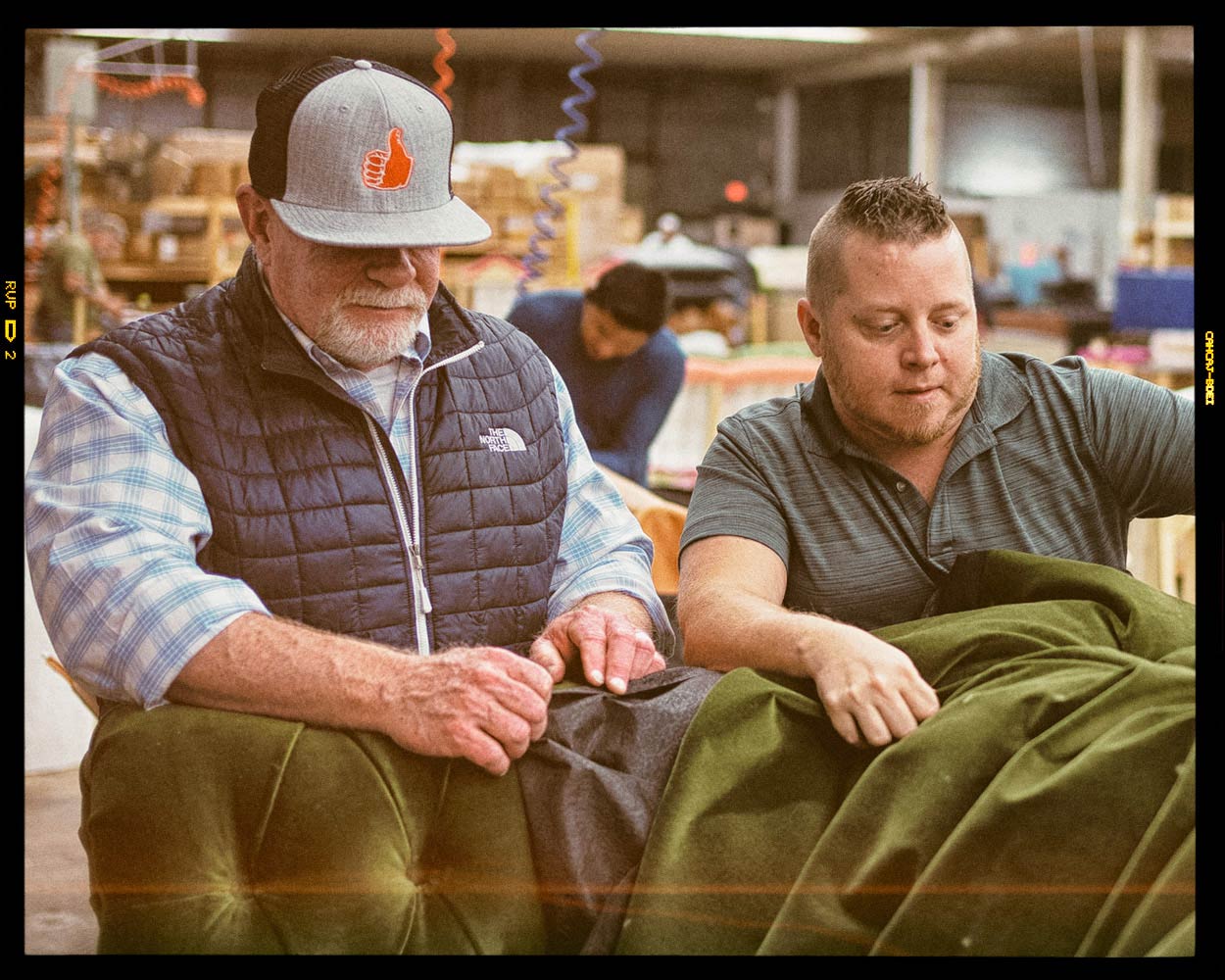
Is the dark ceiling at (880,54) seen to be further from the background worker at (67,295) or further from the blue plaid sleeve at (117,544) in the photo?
the blue plaid sleeve at (117,544)

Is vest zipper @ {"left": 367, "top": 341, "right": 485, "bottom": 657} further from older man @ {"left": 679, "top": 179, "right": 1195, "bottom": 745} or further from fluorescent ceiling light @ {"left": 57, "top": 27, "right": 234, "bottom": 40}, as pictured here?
fluorescent ceiling light @ {"left": 57, "top": 27, "right": 234, "bottom": 40}

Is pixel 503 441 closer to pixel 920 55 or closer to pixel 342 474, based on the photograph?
pixel 342 474

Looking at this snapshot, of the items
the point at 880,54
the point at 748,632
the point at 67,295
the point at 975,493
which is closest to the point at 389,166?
the point at 748,632

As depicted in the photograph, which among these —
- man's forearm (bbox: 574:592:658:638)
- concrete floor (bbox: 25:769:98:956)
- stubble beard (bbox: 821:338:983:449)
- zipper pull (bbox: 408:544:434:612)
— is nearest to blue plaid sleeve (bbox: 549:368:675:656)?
man's forearm (bbox: 574:592:658:638)

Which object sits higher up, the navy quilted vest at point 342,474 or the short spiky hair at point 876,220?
the short spiky hair at point 876,220

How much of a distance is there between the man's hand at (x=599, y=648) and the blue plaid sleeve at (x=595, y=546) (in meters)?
0.06

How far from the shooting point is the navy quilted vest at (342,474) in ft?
4.21

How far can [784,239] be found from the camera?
13156 mm

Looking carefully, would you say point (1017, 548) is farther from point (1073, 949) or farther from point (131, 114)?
point (131, 114)

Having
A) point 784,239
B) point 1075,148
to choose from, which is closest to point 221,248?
point 784,239

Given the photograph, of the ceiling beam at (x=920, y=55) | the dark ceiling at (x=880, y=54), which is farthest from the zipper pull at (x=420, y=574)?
the ceiling beam at (x=920, y=55)

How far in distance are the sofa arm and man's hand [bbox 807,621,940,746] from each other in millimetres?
294

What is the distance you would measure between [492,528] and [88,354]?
42cm

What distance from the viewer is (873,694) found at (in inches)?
47.0
